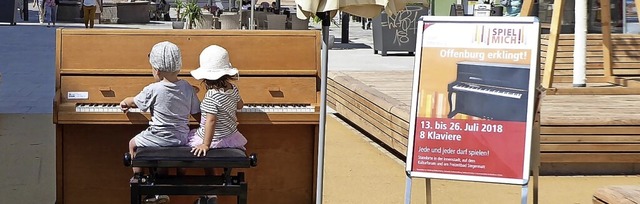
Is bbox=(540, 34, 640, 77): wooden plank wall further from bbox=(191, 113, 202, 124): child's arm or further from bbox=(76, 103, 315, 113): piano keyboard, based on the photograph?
bbox=(191, 113, 202, 124): child's arm

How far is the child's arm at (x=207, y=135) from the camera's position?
16.3 feet

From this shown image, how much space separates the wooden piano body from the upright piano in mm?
929

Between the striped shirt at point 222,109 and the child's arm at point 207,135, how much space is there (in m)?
0.04

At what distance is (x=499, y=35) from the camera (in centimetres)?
492

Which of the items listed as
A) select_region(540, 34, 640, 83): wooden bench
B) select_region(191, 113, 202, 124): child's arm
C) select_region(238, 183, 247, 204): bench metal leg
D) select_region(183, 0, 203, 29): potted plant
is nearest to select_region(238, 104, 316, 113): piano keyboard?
select_region(191, 113, 202, 124): child's arm

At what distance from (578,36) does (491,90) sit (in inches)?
199

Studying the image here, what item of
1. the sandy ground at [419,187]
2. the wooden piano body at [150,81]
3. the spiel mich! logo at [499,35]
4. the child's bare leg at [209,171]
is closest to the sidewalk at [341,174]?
the sandy ground at [419,187]

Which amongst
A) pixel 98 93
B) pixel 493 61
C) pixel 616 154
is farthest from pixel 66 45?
pixel 616 154

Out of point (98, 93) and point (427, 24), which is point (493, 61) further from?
point (98, 93)

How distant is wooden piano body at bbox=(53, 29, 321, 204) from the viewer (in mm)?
5465

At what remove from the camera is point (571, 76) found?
10.5 meters

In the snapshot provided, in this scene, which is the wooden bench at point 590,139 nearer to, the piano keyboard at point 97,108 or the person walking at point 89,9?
the piano keyboard at point 97,108

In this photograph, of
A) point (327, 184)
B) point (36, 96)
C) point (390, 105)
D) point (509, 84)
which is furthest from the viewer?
point (36, 96)

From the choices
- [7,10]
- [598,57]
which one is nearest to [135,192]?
[598,57]
